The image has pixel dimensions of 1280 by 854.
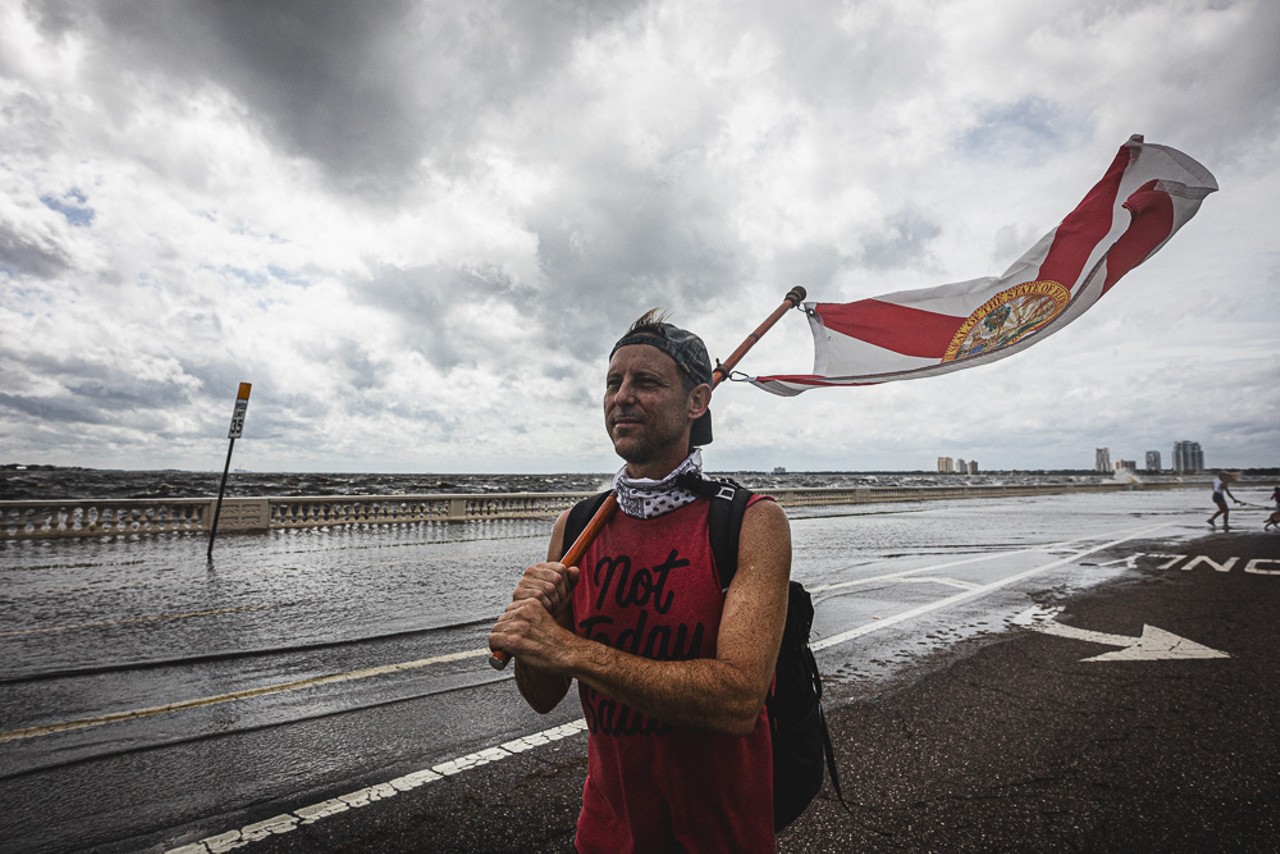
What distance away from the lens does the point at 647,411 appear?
6.03ft

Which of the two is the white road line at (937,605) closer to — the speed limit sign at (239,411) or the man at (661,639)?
the man at (661,639)

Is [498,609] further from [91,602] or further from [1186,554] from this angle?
[1186,554]

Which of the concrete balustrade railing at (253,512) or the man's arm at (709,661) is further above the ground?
the man's arm at (709,661)

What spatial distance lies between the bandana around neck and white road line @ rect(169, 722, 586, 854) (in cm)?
249

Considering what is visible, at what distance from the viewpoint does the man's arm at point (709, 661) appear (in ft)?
4.46

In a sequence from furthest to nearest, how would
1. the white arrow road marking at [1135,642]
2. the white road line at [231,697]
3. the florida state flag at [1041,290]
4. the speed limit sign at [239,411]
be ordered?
the speed limit sign at [239,411]
the white arrow road marking at [1135,642]
the white road line at [231,697]
the florida state flag at [1041,290]

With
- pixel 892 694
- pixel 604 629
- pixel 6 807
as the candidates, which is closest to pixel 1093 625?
pixel 892 694

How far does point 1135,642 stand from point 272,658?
330 inches

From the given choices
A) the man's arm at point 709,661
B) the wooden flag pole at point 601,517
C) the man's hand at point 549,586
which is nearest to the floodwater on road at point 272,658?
the wooden flag pole at point 601,517

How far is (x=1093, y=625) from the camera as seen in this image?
6898 millimetres

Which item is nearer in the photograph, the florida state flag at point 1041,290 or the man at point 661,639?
the man at point 661,639

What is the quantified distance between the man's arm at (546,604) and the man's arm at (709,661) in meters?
0.09

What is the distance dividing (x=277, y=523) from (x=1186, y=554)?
22.2m

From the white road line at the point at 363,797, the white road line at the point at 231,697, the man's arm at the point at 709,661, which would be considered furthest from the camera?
the white road line at the point at 231,697
